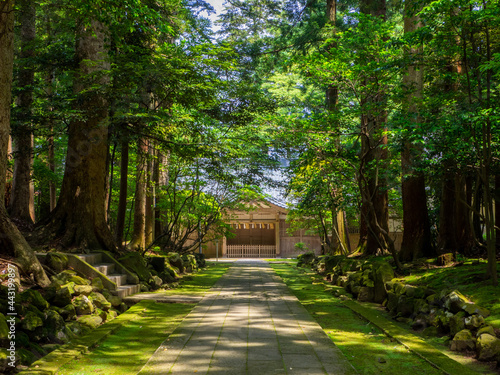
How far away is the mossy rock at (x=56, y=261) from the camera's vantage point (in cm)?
724

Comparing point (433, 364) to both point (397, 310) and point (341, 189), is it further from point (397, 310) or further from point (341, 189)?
point (341, 189)

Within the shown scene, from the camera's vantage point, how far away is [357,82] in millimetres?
10797

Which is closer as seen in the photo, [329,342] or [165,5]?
[329,342]

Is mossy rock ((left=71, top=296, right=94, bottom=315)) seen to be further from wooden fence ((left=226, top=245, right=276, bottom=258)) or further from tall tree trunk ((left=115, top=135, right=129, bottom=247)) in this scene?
wooden fence ((left=226, top=245, right=276, bottom=258))

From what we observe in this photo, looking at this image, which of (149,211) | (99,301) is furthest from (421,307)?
(149,211)

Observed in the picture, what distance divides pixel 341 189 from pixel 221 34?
14508 mm

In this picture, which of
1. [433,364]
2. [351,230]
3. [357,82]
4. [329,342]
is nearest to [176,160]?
[357,82]

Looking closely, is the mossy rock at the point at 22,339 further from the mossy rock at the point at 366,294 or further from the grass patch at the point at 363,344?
the mossy rock at the point at 366,294

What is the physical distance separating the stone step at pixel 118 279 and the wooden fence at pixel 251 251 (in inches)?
808

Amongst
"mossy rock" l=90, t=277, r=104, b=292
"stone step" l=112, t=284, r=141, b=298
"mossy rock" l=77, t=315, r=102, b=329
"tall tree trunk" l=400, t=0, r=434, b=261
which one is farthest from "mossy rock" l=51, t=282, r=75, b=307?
"tall tree trunk" l=400, t=0, r=434, b=261

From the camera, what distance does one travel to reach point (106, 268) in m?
8.77

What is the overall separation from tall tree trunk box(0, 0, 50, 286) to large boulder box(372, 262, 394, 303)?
603cm

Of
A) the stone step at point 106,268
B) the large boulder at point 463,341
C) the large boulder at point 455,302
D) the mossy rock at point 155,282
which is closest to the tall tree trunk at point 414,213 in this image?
the large boulder at point 455,302

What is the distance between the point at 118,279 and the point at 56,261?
1.81 metres
